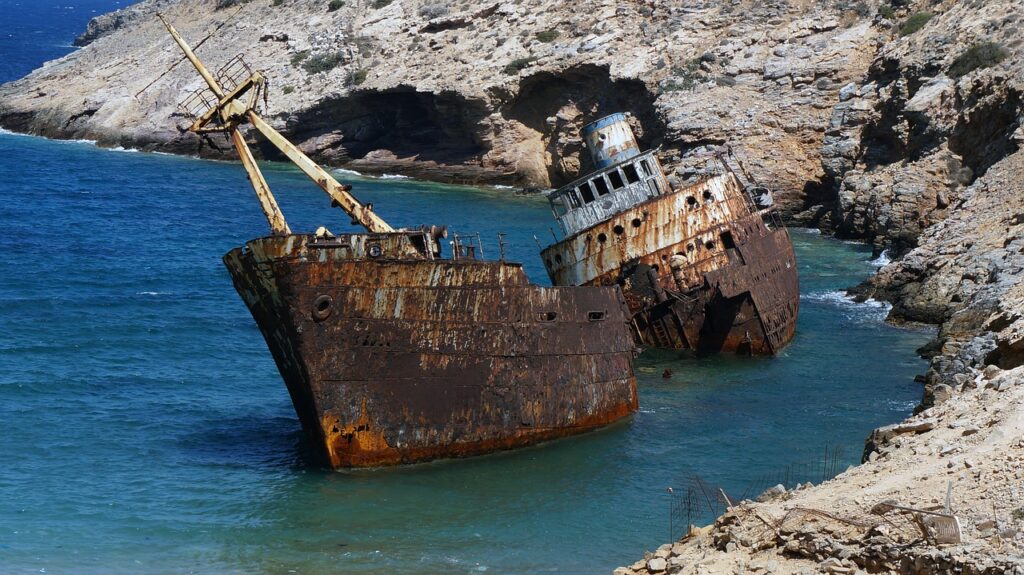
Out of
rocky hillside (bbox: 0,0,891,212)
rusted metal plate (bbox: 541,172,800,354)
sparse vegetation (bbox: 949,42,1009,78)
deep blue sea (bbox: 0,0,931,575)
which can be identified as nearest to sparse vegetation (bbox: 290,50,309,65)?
rocky hillside (bbox: 0,0,891,212)

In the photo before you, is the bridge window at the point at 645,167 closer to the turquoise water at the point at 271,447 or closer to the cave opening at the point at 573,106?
the turquoise water at the point at 271,447

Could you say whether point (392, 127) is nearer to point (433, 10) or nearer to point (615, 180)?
point (433, 10)

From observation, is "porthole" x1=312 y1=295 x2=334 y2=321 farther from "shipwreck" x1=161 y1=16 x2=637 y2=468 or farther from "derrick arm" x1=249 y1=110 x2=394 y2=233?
"derrick arm" x1=249 y1=110 x2=394 y2=233

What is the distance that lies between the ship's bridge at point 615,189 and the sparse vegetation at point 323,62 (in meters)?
32.7

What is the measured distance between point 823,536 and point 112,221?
33.5m

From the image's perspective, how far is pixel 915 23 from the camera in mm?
40938

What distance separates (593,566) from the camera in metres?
13.1

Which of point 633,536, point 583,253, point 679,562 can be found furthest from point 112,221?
point 679,562

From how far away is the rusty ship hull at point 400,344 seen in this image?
52.0ft

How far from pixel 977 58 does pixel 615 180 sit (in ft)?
47.6

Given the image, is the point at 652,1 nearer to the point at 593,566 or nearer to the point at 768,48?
the point at 768,48

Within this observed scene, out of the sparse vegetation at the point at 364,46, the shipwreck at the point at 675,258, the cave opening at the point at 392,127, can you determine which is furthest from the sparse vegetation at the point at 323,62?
the shipwreck at the point at 675,258

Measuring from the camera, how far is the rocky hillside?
1640 inches

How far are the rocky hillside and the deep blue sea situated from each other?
8955 mm
